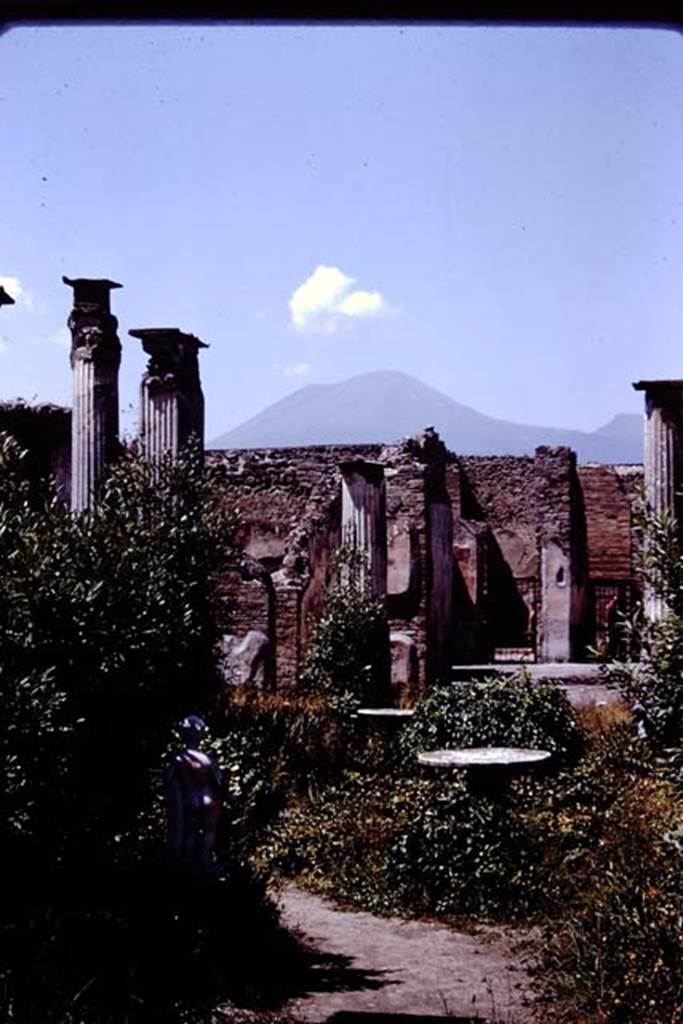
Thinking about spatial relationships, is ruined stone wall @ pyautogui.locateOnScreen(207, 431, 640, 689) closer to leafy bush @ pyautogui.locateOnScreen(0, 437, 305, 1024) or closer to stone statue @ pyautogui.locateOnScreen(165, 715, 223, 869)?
leafy bush @ pyautogui.locateOnScreen(0, 437, 305, 1024)

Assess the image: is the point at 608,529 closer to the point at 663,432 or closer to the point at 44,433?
the point at 663,432

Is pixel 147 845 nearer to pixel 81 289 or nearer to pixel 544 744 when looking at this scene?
pixel 544 744

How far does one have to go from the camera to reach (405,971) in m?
8.38

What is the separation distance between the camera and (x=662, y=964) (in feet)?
22.2

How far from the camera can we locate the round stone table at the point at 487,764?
10.7 metres

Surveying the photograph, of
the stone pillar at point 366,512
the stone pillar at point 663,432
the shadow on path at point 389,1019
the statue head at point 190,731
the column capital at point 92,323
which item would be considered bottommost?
the shadow on path at point 389,1019

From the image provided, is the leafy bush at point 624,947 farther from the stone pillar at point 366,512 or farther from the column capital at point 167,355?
the stone pillar at point 366,512

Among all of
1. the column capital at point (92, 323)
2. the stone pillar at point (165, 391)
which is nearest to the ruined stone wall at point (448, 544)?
the stone pillar at point (165, 391)

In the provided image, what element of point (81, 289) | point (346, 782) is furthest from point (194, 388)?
point (346, 782)

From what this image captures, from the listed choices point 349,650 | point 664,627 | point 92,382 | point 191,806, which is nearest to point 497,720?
point 349,650

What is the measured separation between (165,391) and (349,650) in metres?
4.11

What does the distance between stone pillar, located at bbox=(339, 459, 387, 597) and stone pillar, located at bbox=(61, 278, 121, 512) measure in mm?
4833

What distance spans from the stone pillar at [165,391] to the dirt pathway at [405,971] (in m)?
7.04

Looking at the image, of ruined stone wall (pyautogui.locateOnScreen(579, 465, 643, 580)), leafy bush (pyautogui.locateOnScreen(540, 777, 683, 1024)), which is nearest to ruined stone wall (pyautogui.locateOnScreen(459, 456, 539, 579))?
ruined stone wall (pyautogui.locateOnScreen(579, 465, 643, 580))
